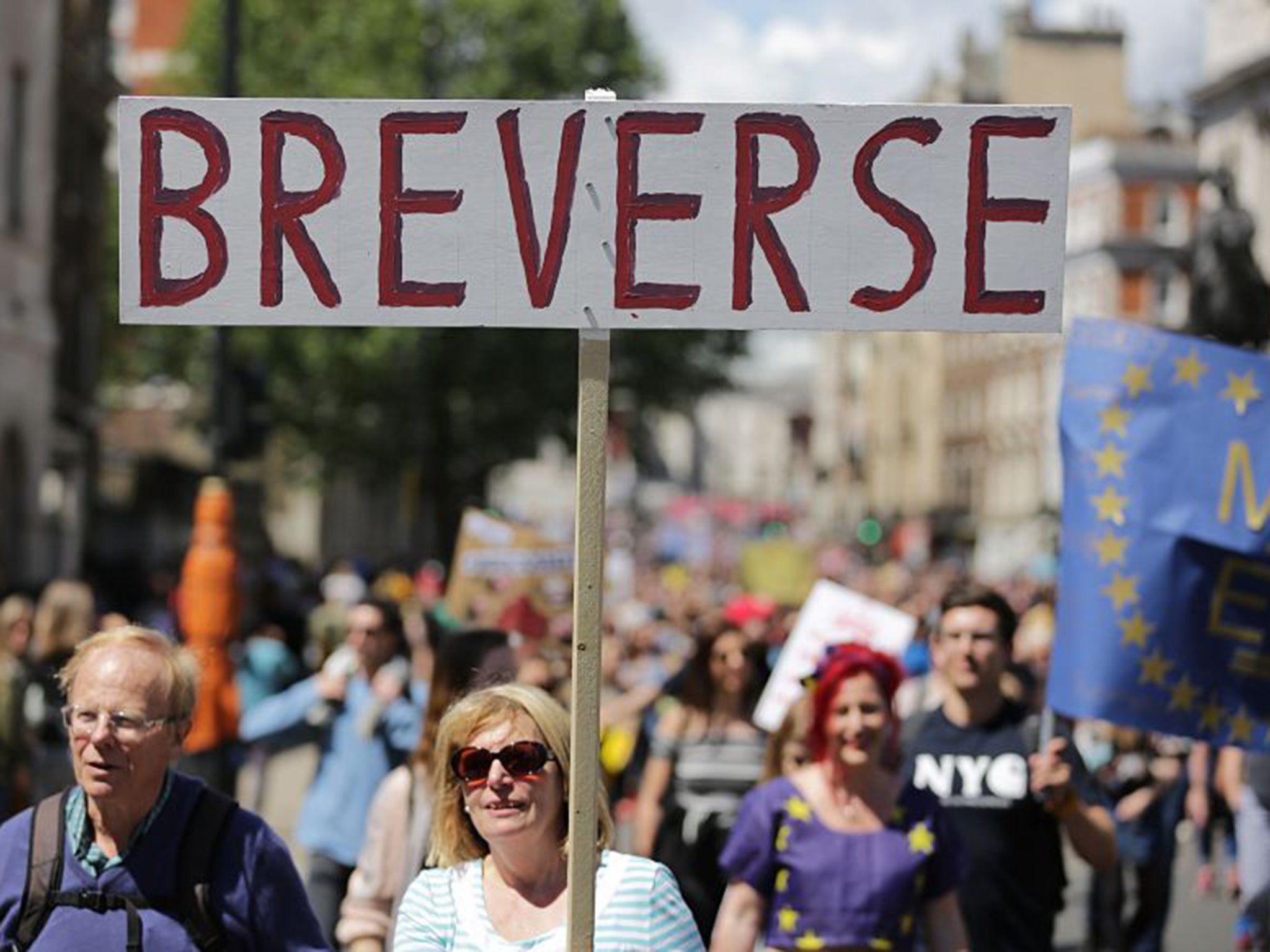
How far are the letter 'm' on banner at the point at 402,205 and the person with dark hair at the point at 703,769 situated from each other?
15.2 feet

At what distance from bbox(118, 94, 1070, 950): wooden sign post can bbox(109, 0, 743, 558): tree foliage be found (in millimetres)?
40580

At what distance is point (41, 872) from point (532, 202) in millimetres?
1348

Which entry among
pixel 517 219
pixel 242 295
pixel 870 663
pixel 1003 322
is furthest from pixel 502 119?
pixel 870 663

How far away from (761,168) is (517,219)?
0.40 meters

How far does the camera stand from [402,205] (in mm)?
4531

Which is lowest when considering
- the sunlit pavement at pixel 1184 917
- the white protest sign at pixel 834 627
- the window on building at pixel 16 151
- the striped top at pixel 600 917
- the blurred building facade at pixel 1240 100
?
the sunlit pavement at pixel 1184 917

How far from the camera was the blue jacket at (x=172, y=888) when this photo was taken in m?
4.58

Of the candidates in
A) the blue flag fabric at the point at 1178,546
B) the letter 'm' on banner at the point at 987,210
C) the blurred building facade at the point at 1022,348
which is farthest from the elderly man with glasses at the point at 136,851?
the blurred building facade at the point at 1022,348

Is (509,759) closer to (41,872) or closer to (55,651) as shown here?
(41,872)

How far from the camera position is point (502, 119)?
4.52 metres

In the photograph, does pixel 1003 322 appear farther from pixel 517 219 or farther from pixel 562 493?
pixel 562 493

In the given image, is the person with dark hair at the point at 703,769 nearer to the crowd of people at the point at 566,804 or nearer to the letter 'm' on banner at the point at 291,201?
the crowd of people at the point at 566,804

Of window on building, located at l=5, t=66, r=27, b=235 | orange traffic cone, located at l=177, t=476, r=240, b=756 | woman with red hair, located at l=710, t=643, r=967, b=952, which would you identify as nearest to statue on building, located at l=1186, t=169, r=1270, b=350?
window on building, located at l=5, t=66, r=27, b=235

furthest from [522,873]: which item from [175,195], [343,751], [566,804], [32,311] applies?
[32,311]
